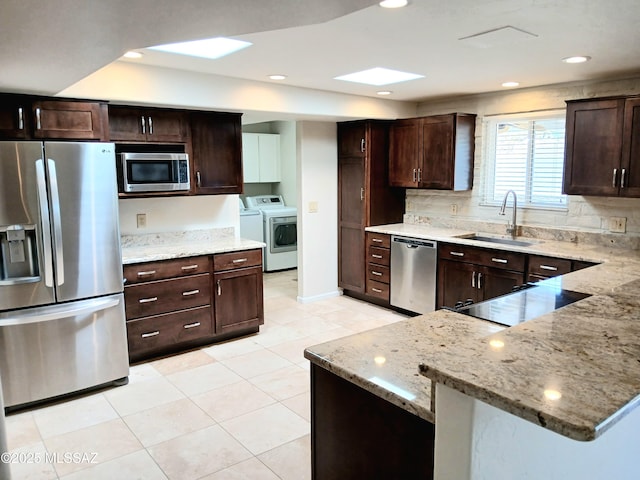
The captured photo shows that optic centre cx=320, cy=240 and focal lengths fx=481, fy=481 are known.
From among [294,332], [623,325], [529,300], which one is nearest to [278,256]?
[294,332]

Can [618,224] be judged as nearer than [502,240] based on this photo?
Yes

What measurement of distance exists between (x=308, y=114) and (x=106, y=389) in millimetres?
2973

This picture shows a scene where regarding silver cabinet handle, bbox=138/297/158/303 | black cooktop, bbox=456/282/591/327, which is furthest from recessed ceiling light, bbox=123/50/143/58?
black cooktop, bbox=456/282/591/327

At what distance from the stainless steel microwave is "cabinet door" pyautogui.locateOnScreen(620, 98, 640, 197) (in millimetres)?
3457

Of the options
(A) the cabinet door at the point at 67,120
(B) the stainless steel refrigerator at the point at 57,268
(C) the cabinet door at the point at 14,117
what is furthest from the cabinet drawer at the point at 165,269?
(C) the cabinet door at the point at 14,117

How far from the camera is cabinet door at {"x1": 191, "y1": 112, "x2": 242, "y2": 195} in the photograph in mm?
4199

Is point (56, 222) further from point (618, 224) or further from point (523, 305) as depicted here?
point (618, 224)

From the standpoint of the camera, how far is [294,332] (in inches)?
183

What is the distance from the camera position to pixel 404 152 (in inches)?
209

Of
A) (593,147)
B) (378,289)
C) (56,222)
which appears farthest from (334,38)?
(378,289)

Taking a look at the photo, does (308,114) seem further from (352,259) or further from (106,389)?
(106,389)

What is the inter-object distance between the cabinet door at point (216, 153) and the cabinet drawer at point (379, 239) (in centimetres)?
165

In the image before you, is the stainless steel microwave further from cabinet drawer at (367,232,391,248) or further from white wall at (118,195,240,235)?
cabinet drawer at (367,232,391,248)

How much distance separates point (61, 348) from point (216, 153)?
2023mm
